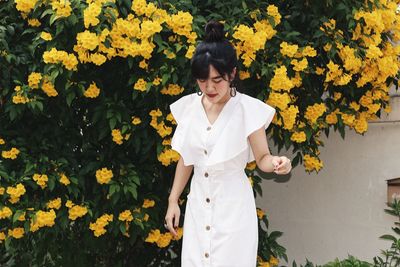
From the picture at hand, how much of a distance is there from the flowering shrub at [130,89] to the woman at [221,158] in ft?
2.33

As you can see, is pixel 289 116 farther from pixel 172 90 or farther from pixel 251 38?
pixel 172 90

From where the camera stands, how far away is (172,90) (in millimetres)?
3953

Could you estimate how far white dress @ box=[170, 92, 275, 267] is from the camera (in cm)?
309

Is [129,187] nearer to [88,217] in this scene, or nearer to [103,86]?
[88,217]

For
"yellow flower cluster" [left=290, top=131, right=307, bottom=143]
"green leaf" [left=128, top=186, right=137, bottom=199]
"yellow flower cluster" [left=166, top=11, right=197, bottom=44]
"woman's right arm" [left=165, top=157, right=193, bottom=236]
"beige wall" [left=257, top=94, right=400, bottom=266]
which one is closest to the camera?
"woman's right arm" [left=165, top=157, right=193, bottom=236]

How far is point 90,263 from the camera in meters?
4.71

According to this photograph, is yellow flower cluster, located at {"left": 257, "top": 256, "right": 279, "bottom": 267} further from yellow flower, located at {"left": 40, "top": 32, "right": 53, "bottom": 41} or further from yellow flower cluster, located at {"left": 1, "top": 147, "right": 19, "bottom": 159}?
yellow flower, located at {"left": 40, "top": 32, "right": 53, "bottom": 41}

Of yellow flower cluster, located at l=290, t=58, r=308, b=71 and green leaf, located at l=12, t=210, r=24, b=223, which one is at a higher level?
yellow flower cluster, located at l=290, t=58, r=308, b=71

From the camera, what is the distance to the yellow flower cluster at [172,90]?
13.0 feet

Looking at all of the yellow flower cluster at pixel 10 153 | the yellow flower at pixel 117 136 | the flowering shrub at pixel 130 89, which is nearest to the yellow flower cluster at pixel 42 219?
the flowering shrub at pixel 130 89

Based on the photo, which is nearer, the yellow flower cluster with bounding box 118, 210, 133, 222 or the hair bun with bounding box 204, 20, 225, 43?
the hair bun with bounding box 204, 20, 225, 43

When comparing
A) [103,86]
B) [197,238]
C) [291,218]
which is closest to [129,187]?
[103,86]

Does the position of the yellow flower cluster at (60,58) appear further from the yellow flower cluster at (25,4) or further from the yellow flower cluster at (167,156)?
the yellow flower cluster at (167,156)

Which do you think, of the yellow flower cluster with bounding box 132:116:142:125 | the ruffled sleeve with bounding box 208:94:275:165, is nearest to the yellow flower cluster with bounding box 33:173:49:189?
the yellow flower cluster with bounding box 132:116:142:125
